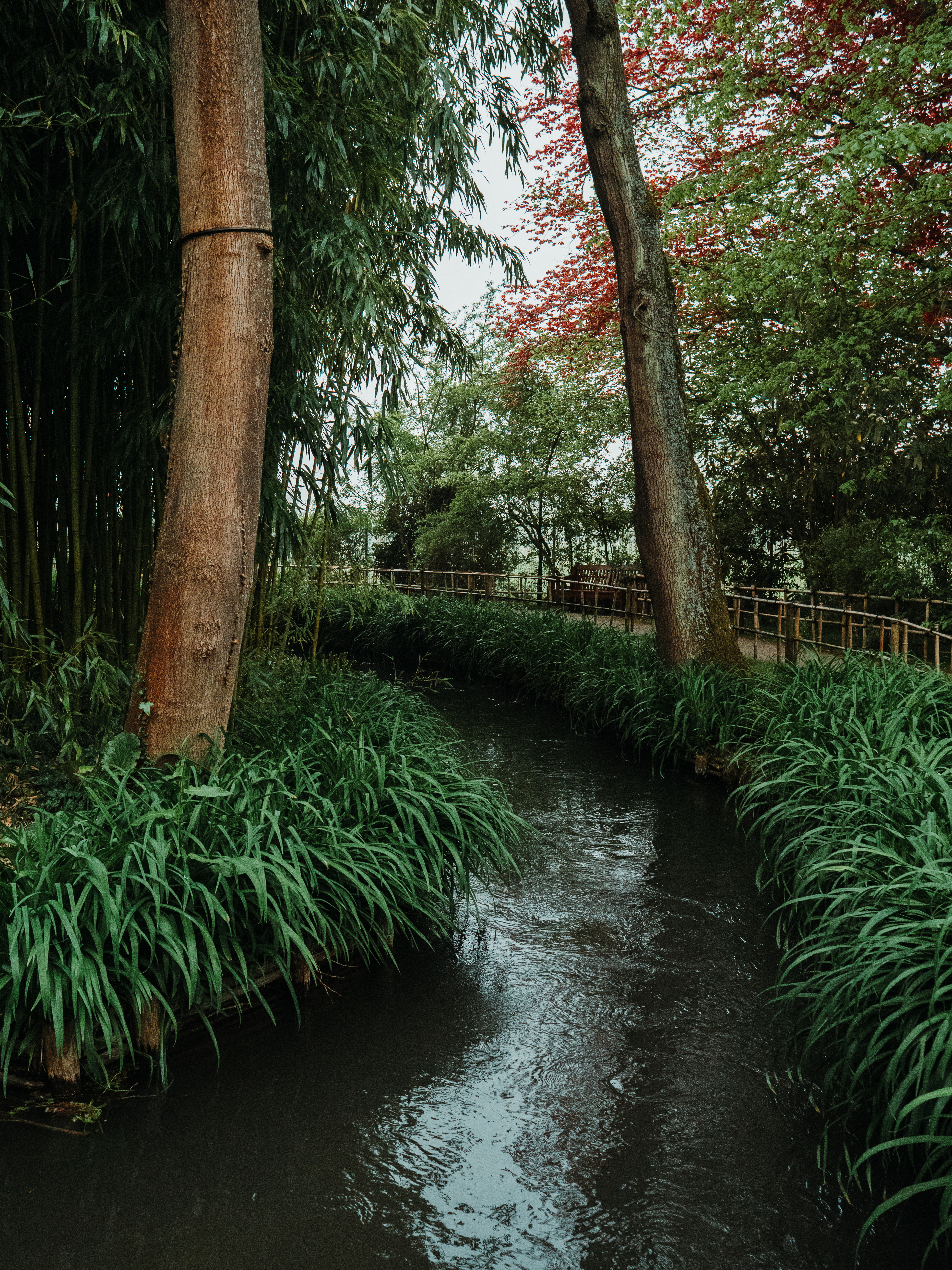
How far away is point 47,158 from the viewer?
126 inches

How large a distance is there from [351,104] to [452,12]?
84cm

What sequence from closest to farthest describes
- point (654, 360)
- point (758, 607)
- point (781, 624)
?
point (654, 360) < point (781, 624) < point (758, 607)

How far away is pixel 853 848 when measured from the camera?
241cm

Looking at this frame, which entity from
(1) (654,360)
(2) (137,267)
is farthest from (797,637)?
(2) (137,267)

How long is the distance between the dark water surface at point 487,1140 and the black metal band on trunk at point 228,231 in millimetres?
2389

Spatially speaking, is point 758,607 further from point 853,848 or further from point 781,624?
point 853,848

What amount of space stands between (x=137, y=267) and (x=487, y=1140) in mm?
3394

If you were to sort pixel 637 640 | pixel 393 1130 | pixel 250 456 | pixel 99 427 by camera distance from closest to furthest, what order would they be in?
pixel 393 1130 < pixel 250 456 < pixel 99 427 < pixel 637 640

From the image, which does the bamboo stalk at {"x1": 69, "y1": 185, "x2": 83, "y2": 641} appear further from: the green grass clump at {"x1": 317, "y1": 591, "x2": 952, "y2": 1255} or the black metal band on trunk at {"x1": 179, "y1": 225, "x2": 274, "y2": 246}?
the green grass clump at {"x1": 317, "y1": 591, "x2": 952, "y2": 1255}

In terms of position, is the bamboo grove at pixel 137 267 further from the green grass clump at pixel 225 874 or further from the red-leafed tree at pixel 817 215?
the red-leafed tree at pixel 817 215

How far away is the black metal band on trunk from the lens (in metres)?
2.78

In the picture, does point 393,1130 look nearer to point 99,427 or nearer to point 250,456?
point 250,456

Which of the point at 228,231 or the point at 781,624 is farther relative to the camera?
the point at 781,624

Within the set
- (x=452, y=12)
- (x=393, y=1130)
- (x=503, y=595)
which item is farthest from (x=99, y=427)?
(x=503, y=595)
